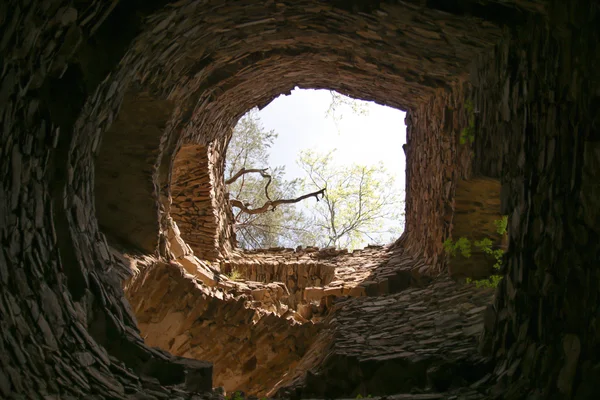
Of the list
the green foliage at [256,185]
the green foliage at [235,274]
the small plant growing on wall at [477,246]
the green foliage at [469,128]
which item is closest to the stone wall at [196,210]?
the green foliage at [235,274]

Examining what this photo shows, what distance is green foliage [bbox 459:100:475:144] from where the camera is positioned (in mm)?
6414

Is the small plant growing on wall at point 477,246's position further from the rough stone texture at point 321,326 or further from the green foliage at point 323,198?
the green foliage at point 323,198

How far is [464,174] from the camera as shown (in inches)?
266

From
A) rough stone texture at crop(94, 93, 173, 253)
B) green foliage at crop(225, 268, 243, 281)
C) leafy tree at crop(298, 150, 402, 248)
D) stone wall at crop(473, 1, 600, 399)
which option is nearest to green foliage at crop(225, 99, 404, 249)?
leafy tree at crop(298, 150, 402, 248)

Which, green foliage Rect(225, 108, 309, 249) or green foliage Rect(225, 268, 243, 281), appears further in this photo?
green foliage Rect(225, 108, 309, 249)

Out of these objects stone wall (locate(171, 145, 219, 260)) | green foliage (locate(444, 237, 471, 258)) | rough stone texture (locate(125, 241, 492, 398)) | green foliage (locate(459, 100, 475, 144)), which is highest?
green foliage (locate(459, 100, 475, 144))

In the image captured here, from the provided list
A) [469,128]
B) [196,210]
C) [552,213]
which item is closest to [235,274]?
[196,210]

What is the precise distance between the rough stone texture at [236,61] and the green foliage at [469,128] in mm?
155

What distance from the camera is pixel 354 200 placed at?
2125cm

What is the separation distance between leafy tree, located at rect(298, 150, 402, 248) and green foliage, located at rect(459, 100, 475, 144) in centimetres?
1419

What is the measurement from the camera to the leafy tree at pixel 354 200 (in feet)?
69.4

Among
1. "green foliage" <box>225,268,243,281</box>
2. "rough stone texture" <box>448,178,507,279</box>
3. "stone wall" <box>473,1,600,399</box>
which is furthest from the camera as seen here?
"green foliage" <box>225,268,243,281</box>

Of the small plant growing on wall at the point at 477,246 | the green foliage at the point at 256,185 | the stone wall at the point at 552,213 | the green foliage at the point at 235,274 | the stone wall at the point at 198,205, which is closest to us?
the stone wall at the point at 552,213

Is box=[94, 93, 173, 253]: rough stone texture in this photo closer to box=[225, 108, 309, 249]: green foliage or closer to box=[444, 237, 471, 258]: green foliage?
box=[444, 237, 471, 258]: green foliage
